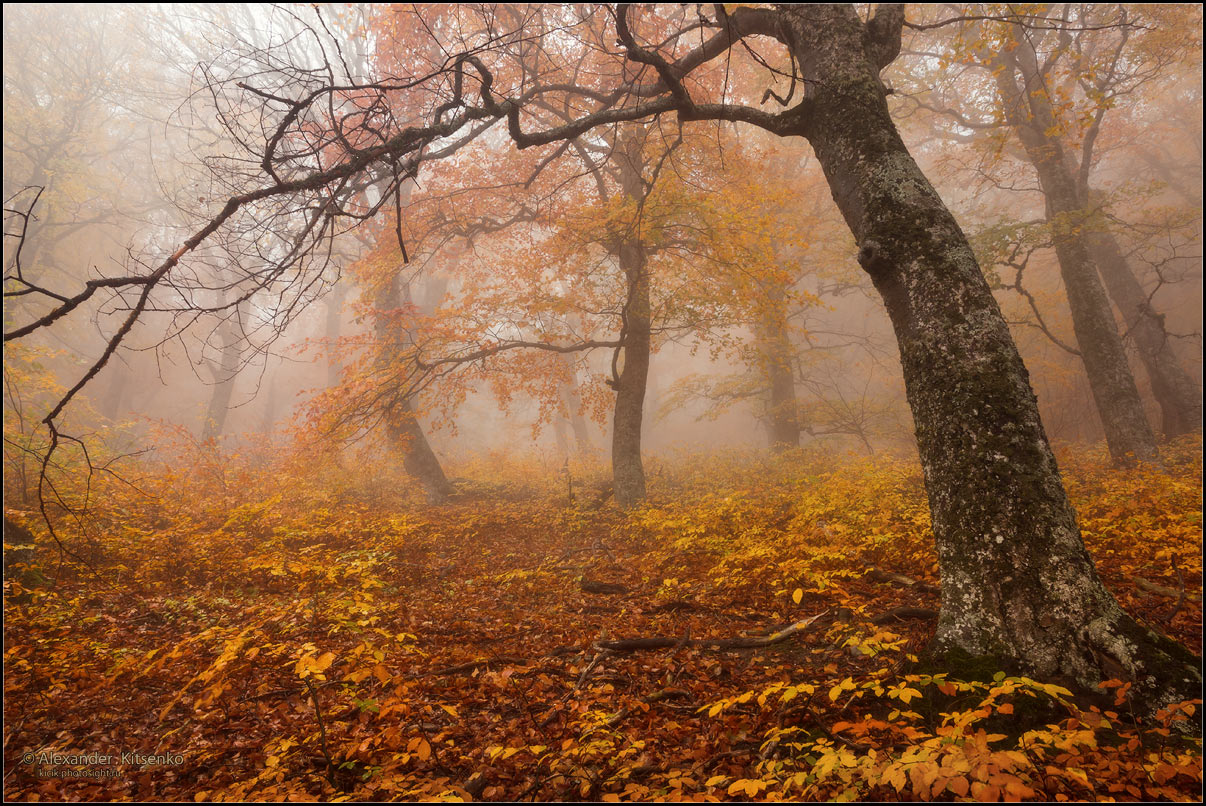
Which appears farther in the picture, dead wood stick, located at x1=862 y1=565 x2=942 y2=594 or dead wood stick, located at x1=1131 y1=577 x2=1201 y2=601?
dead wood stick, located at x1=862 y1=565 x2=942 y2=594

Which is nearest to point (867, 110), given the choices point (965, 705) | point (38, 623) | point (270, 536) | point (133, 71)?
point (965, 705)

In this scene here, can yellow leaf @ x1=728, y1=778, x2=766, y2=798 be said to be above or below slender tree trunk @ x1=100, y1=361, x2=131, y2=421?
below

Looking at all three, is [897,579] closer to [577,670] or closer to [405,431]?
[577,670]

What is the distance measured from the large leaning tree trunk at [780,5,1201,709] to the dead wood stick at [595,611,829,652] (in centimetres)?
116

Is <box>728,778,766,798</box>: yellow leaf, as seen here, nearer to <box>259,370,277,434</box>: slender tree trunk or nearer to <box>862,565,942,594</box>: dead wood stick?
<box>862,565,942,594</box>: dead wood stick

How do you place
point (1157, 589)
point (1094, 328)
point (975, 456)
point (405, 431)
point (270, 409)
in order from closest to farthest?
point (975, 456)
point (1157, 589)
point (1094, 328)
point (405, 431)
point (270, 409)

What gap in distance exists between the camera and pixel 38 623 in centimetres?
477

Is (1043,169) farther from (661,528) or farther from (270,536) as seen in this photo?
(270,536)

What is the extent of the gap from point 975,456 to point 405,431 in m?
13.4

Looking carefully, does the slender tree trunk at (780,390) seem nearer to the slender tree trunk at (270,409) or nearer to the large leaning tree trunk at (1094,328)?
the large leaning tree trunk at (1094,328)

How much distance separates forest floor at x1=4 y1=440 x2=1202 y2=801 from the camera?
8.40 ft

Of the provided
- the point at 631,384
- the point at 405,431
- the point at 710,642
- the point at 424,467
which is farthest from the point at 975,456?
the point at 405,431

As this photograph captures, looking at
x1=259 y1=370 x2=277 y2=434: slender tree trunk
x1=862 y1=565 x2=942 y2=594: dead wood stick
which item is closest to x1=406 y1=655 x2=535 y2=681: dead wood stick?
x1=862 y1=565 x2=942 y2=594: dead wood stick

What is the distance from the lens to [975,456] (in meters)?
3.24
